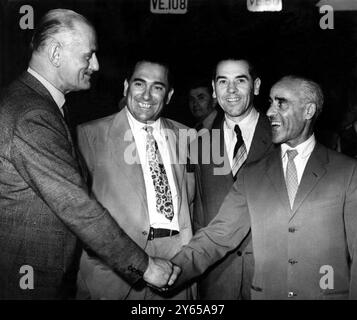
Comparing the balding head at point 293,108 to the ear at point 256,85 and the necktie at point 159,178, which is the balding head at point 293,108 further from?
the necktie at point 159,178

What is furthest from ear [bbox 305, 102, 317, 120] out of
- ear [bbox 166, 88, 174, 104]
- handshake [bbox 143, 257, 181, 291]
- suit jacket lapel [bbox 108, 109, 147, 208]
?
handshake [bbox 143, 257, 181, 291]

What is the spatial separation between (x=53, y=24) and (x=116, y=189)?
101cm

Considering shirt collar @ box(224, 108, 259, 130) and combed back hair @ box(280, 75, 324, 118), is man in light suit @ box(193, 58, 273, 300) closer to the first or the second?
shirt collar @ box(224, 108, 259, 130)

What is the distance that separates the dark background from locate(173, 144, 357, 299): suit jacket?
36 cm

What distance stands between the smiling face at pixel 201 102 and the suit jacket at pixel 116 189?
1.36ft

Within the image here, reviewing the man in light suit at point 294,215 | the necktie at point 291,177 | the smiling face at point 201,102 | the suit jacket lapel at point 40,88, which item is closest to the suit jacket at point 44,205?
the suit jacket lapel at point 40,88

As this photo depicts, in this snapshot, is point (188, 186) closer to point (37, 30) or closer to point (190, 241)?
point (190, 241)

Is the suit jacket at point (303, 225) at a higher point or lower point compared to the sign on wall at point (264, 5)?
lower

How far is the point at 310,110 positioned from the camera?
9.10 feet

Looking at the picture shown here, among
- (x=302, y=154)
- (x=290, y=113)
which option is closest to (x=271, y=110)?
(x=290, y=113)

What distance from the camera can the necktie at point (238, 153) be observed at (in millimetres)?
2865

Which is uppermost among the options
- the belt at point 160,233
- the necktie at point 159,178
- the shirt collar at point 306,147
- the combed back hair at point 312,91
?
the combed back hair at point 312,91

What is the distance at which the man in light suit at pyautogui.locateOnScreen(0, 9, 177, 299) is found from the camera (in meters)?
2.45

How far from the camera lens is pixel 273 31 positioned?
2916mm
